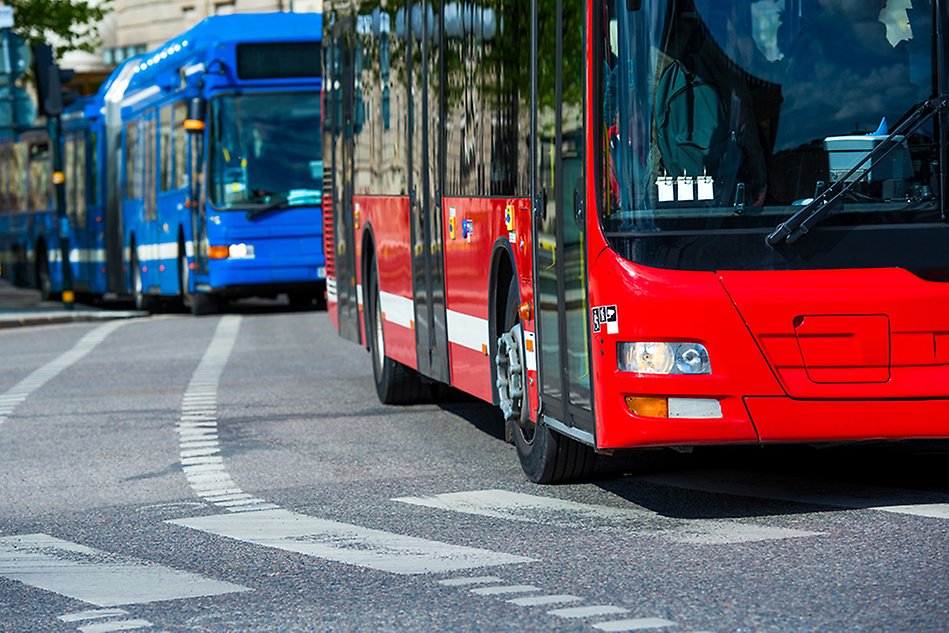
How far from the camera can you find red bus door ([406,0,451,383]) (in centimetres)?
1210

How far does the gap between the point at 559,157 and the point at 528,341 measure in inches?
41.3

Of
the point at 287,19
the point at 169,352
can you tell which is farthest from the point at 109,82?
the point at 169,352

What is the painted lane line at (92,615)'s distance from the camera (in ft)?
22.3

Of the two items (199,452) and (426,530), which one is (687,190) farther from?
(199,452)

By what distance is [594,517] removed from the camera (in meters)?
8.92

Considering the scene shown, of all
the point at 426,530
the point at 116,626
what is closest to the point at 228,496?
the point at 426,530

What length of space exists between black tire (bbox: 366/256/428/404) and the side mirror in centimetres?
1155

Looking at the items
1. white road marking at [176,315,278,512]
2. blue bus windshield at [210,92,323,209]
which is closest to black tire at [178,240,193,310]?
blue bus windshield at [210,92,323,209]

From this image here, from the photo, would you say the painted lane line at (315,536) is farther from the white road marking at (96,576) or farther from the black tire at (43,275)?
the black tire at (43,275)

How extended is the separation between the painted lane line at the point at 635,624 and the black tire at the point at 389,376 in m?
8.44

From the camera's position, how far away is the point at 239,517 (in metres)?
9.48

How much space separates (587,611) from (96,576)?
203cm

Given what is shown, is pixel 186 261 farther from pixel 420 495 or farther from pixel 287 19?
pixel 420 495

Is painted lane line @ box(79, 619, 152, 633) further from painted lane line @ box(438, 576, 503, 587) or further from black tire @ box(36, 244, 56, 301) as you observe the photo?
black tire @ box(36, 244, 56, 301)
